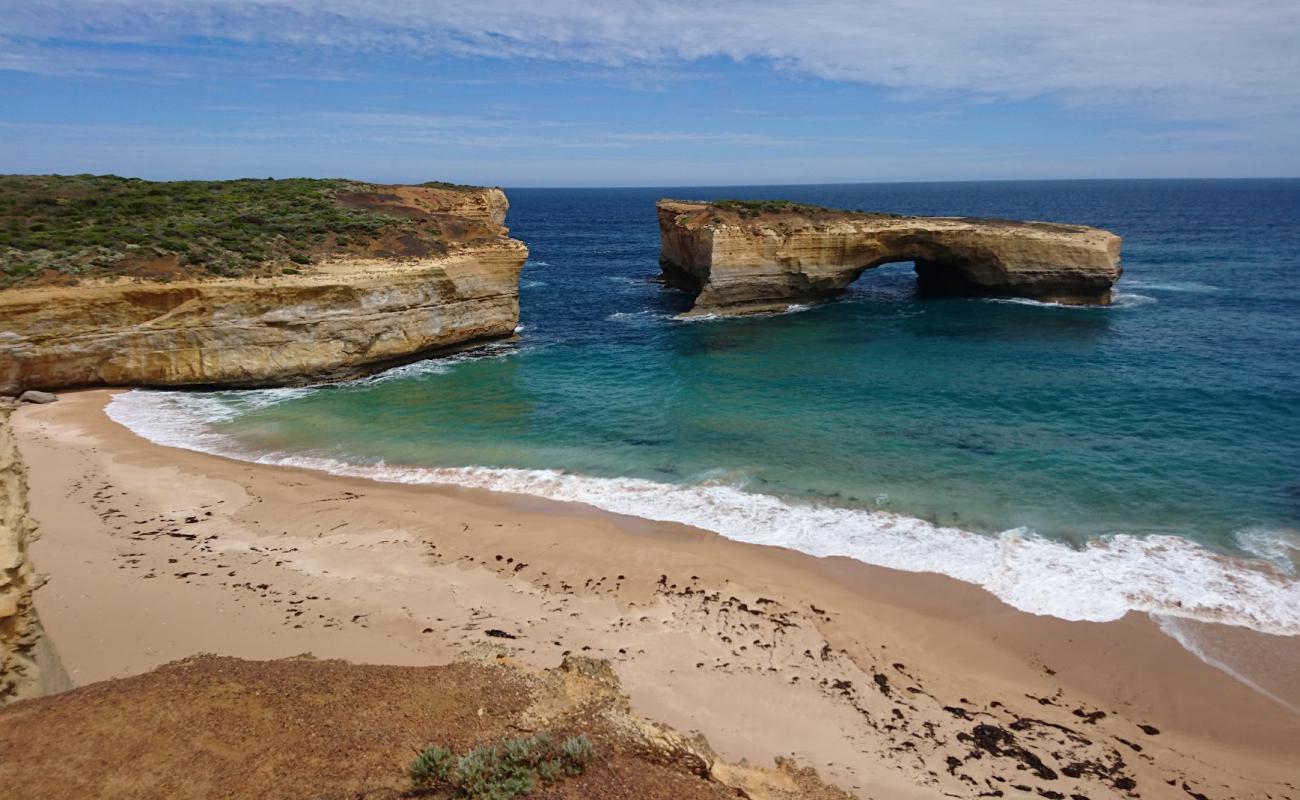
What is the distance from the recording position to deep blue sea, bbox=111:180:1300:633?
14922 mm

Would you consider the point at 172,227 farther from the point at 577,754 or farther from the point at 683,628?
the point at 577,754

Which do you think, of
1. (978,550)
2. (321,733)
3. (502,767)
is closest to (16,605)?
(321,733)

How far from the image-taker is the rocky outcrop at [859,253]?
37406 millimetres

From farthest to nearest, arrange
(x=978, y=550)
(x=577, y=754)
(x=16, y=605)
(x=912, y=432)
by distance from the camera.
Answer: (x=912, y=432) → (x=978, y=550) → (x=16, y=605) → (x=577, y=754)

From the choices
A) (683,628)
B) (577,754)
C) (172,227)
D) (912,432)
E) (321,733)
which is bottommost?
(683,628)

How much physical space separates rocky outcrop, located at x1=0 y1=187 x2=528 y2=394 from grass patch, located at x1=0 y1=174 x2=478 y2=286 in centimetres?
107

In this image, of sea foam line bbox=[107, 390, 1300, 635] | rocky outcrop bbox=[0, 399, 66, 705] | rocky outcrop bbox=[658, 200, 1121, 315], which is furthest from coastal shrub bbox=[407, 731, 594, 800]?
rocky outcrop bbox=[658, 200, 1121, 315]

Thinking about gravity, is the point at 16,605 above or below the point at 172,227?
below

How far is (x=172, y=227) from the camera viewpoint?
95.4ft

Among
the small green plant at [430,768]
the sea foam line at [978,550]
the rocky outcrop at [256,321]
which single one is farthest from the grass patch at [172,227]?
the small green plant at [430,768]

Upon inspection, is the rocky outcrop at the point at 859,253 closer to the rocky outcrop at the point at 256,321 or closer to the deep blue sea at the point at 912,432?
the deep blue sea at the point at 912,432

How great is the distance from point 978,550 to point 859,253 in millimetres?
26632

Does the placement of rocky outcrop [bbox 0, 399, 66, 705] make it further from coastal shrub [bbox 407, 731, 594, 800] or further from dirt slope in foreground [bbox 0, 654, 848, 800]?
coastal shrub [bbox 407, 731, 594, 800]

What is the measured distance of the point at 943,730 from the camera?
1026 centimetres
